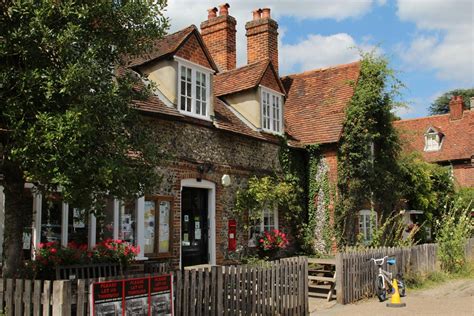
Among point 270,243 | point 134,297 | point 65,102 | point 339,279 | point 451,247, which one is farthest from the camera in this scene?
point 451,247

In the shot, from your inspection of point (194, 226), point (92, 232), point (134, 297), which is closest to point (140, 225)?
point (92, 232)

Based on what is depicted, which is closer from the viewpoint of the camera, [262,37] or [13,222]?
[13,222]

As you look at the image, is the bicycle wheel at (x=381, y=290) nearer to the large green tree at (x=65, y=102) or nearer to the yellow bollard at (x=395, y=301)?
the yellow bollard at (x=395, y=301)

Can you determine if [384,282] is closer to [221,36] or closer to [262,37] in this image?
[262,37]

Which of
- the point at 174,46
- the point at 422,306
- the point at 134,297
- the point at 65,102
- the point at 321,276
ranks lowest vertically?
the point at 422,306

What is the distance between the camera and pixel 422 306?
1041 centimetres

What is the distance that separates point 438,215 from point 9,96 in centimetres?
2113

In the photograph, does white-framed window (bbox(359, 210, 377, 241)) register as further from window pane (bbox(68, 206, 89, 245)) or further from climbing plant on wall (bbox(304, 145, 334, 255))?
window pane (bbox(68, 206, 89, 245))

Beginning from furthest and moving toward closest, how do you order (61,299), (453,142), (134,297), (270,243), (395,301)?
1. (453,142)
2. (270,243)
3. (395,301)
4. (134,297)
5. (61,299)

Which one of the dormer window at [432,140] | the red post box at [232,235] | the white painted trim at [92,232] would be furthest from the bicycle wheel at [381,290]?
the dormer window at [432,140]

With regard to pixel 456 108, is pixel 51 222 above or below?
below

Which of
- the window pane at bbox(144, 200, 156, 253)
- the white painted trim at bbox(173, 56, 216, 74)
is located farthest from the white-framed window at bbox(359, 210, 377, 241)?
the window pane at bbox(144, 200, 156, 253)

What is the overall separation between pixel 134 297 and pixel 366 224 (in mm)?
13306

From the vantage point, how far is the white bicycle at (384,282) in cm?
1106
